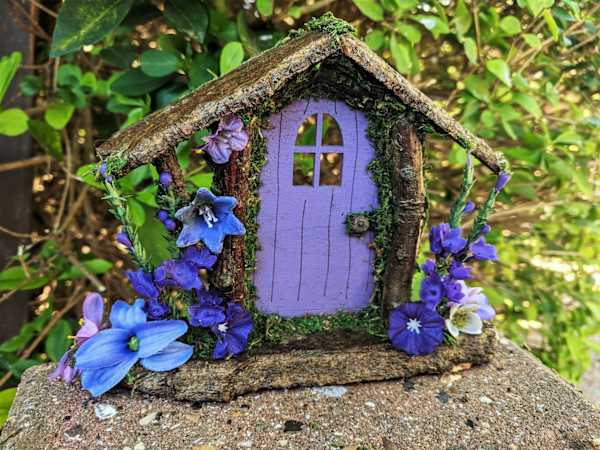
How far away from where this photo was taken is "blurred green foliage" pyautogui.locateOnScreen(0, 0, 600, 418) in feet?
4.05

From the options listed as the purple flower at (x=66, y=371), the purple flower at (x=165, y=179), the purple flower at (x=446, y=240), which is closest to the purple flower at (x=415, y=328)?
the purple flower at (x=446, y=240)

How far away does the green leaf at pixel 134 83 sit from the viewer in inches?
49.9

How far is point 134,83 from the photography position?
4.16 ft

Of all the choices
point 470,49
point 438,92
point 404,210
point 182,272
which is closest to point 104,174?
point 182,272

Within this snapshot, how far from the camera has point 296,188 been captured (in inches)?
40.4

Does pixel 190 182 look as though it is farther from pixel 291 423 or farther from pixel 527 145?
pixel 527 145

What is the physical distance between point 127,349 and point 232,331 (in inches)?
7.2

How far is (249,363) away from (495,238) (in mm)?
884

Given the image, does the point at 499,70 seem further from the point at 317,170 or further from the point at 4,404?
the point at 4,404

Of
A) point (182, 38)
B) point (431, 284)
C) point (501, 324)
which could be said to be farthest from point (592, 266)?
point (182, 38)

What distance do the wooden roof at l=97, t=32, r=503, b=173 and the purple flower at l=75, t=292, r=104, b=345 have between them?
293mm

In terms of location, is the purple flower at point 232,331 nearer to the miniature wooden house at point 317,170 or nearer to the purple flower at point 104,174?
the miniature wooden house at point 317,170

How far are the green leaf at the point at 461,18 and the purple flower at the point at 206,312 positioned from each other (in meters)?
0.86

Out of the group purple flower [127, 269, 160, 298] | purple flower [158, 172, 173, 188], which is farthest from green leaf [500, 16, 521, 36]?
purple flower [127, 269, 160, 298]
